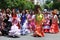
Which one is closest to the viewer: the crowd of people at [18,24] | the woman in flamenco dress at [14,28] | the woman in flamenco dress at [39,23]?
the woman in flamenco dress at [14,28]

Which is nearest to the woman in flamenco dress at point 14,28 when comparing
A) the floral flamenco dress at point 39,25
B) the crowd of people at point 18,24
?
the crowd of people at point 18,24

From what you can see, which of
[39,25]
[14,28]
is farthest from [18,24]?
[39,25]

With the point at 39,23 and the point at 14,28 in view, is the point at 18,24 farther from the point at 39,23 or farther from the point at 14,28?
the point at 39,23

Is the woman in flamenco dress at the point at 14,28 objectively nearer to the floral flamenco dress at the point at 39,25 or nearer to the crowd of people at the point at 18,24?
the crowd of people at the point at 18,24

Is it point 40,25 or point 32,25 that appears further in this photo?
point 32,25

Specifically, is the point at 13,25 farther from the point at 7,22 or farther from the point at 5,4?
the point at 5,4

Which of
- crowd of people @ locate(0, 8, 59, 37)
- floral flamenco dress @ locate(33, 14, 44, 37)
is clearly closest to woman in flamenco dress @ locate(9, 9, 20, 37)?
crowd of people @ locate(0, 8, 59, 37)

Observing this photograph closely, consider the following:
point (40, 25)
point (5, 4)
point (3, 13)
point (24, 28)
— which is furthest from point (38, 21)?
point (5, 4)

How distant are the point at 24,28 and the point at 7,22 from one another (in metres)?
1.33

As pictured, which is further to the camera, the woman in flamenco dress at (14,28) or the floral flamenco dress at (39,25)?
the floral flamenco dress at (39,25)

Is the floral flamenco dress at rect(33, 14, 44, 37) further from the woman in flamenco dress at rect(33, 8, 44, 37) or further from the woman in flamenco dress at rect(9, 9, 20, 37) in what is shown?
the woman in flamenco dress at rect(9, 9, 20, 37)

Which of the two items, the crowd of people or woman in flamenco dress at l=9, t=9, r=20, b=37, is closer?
woman in flamenco dress at l=9, t=9, r=20, b=37

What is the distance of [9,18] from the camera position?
53.5 ft

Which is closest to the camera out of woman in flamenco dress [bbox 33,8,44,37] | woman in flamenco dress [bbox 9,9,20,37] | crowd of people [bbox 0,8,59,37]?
woman in flamenco dress [bbox 9,9,20,37]
